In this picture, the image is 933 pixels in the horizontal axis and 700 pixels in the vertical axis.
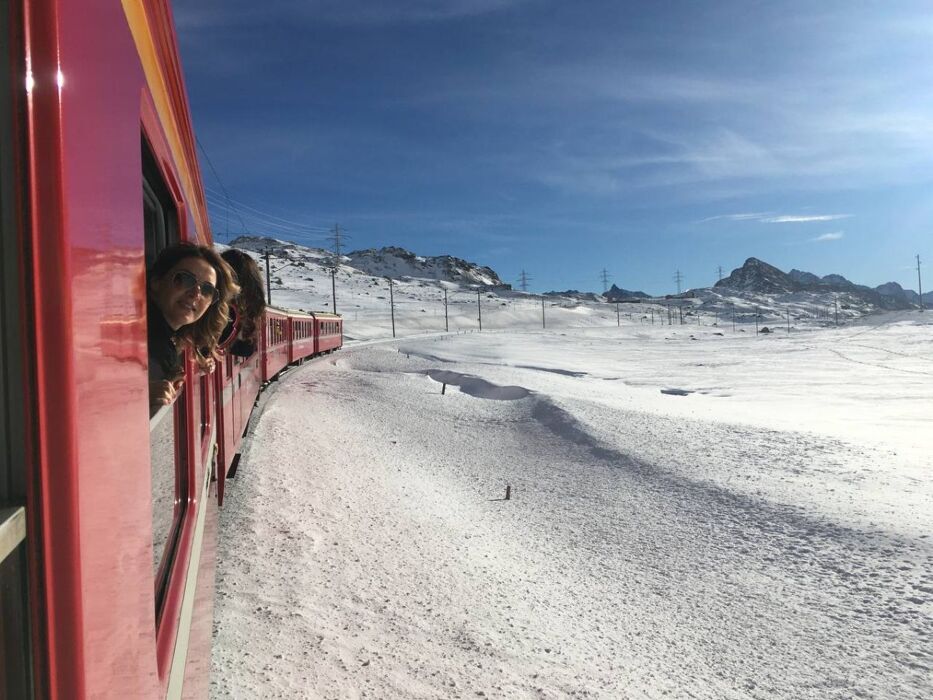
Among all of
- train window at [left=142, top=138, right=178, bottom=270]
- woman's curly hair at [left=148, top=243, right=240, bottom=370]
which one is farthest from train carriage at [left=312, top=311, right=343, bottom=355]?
woman's curly hair at [left=148, top=243, right=240, bottom=370]

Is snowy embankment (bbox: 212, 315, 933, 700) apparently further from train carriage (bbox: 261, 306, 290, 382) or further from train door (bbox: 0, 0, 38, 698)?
train door (bbox: 0, 0, 38, 698)

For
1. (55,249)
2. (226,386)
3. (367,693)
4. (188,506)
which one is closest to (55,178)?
(55,249)

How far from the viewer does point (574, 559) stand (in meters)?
6.03

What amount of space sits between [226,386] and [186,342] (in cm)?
355

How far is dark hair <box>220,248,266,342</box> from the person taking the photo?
305cm

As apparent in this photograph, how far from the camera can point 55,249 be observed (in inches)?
35.7

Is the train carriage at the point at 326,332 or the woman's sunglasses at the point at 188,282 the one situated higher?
the woman's sunglasses at the point at 188,282

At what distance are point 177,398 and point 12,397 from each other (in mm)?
1890

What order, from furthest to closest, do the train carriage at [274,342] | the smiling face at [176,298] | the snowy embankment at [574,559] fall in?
the train carriage at [274,342], the snowy embankment at [574,559], the smiling face at [176,298]

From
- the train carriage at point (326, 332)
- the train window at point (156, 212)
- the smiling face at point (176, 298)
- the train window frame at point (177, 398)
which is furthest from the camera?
the train carriage at point (326, 332)

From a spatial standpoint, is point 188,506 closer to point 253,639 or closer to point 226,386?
point 253,639

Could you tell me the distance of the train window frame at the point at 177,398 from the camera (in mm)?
2295

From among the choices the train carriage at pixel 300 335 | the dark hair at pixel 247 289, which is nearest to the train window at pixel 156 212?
the dark hair at pixel 247 289

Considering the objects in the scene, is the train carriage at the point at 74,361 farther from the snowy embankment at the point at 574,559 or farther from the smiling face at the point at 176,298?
the snowy embankment at the point at 574,559
